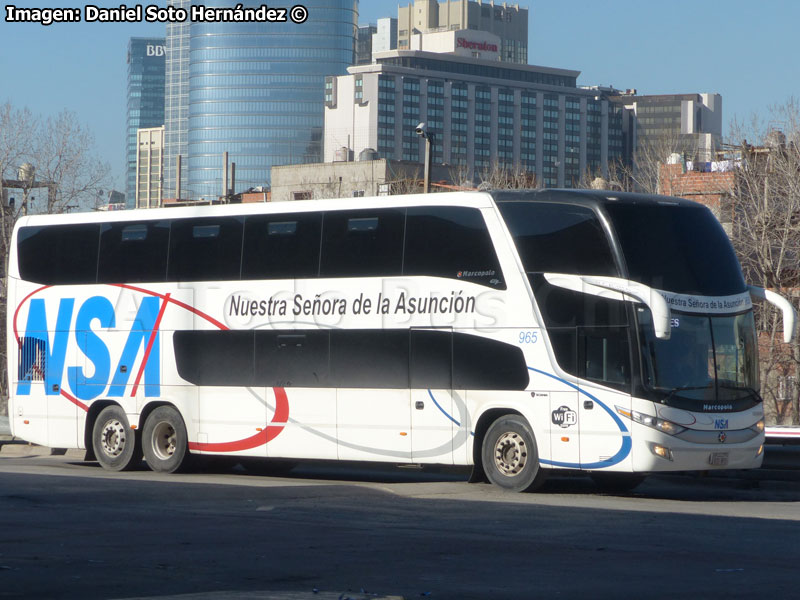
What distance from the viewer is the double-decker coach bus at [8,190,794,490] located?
1644 centimetres

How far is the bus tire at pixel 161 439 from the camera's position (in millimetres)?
20547

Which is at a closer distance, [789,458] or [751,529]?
[751,529]

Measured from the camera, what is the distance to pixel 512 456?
17234 mm

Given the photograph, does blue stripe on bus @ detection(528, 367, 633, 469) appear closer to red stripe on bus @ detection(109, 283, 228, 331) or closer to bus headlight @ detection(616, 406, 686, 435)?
bus headlight @ detection(616, 406, 686, 435)

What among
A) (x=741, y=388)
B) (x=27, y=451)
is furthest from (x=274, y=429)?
(x=27, y=451)

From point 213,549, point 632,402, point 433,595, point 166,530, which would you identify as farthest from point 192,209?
point 433,595

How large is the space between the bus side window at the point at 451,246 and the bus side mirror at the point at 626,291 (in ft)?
3.20

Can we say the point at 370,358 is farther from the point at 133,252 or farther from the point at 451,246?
the point at 133,252

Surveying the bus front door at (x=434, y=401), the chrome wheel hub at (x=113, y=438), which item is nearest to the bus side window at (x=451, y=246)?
the bus front door at (x=434, y=401)

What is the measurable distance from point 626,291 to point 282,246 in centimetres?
547

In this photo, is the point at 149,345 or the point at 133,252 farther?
the point at 133,252

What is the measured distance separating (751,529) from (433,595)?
5246mm

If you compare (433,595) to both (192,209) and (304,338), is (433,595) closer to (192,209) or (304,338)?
(304,338)

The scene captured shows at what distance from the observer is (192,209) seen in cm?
2064
